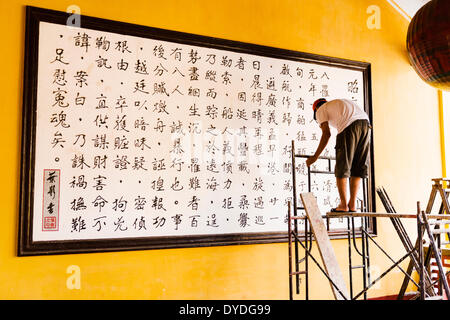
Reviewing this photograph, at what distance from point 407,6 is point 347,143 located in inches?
75.2

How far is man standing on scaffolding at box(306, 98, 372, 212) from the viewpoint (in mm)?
2840

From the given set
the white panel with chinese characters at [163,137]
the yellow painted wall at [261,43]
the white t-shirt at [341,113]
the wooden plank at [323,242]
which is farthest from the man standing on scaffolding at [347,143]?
Answer: the yellow painted wall at [261,43]

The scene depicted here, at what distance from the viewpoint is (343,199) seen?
2.84m

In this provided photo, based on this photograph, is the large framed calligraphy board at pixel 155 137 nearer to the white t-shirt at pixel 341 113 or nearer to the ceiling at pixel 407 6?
the white t-shirt at pixel 341 113

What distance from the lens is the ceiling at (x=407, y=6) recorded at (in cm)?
397

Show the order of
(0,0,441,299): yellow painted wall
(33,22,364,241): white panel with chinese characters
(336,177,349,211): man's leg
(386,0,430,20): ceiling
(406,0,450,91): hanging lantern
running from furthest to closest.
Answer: (386,0,430,20): ceiling < (336,177,349,211): man's leg < (33,22,364,241): white panel with chinese characters < (0,0,441,299): yellow painted wall < (406,0,450,91): hanging lantern

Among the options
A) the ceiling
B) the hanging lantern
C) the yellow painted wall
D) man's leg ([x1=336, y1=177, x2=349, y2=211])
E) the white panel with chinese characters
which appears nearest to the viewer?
the hanging lantern

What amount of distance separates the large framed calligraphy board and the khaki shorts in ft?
1.89

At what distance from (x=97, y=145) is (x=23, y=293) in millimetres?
930

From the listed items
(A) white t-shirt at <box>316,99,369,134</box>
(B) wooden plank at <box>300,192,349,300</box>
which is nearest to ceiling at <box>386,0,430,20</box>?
(A) white t-shirt at <box>316,99,369,134</box>

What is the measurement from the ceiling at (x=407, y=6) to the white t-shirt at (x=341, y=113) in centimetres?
167

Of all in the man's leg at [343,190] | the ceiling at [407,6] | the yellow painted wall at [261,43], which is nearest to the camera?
the yellow painted wall at [261,43]

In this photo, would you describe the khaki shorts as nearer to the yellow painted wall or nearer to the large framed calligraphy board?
the large framed calligraphy board

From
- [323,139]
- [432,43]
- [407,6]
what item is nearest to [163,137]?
[323,139]
